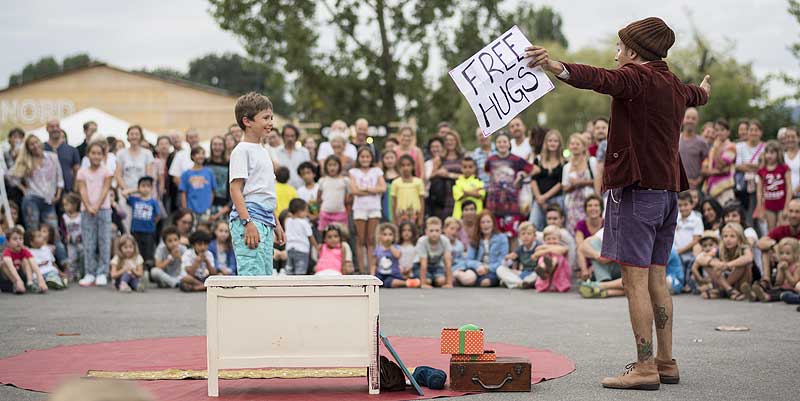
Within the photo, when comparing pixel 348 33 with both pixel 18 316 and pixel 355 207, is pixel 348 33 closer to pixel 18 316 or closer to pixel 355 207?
pixel 355 207

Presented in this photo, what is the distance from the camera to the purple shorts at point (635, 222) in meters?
6.19

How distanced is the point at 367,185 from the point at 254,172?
8070mm

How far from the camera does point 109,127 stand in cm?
2236

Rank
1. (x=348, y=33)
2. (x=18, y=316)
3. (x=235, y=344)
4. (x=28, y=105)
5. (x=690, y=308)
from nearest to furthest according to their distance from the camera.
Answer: (x=235, y=344) < (x=18, y=316) < (x=690, y=308) < (x=348, y=33) < (x=28, y=105)

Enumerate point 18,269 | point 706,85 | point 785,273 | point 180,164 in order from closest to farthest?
point 706,85
point 785,273
point 18,269
point 180,164

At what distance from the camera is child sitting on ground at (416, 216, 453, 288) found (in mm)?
14305

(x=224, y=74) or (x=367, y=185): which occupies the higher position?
(x=224, y=74)

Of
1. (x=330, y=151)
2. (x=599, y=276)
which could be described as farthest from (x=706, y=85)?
(x=330, y=151)

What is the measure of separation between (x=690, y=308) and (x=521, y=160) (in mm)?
4598

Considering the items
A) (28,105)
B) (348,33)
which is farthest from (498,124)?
(28,105)

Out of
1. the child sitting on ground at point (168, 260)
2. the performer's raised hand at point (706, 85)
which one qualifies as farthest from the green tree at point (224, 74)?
the performer's raised hand at point (706, 85)

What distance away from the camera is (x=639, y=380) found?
240 inches

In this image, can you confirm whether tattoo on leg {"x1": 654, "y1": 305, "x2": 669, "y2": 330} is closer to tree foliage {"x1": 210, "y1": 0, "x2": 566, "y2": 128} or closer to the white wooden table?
the white wooden table

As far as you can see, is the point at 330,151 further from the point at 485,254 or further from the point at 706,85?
the point at 706,85
